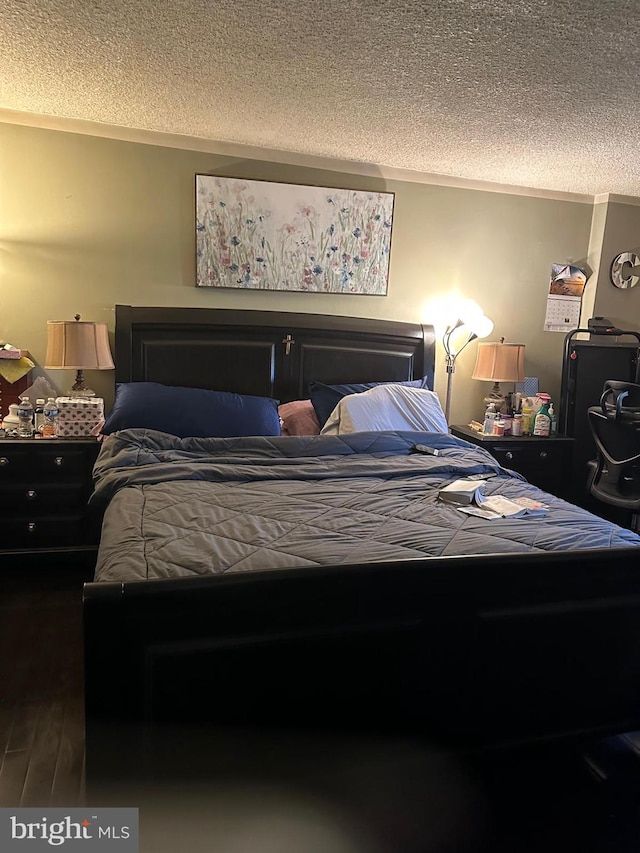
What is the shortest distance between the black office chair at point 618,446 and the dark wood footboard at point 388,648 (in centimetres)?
149

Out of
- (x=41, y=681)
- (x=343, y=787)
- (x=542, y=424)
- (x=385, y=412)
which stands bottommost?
(x=41, y=681)

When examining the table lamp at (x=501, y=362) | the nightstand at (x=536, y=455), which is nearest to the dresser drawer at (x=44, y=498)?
the nightstand at (x=536, y=455)

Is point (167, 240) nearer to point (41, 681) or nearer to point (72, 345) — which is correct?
point (72, 345)

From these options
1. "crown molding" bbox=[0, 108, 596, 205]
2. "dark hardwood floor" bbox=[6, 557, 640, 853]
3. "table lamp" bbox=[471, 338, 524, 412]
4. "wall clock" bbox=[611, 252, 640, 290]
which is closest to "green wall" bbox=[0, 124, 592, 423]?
"crown molding" bbox=[0, 108, 596, 205]

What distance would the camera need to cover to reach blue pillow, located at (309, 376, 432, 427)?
3.27 m

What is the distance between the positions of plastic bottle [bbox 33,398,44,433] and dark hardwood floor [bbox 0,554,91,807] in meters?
0.64

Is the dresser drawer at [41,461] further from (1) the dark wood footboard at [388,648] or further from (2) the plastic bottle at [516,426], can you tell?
(2) the plastic bottle at [516,426]

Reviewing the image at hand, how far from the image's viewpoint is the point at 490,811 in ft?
5.14

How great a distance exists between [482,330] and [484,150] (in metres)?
1.04

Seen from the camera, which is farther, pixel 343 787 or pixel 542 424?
pixel 542 424

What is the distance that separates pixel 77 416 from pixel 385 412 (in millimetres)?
1548

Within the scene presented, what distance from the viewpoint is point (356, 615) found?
1419 millimetres

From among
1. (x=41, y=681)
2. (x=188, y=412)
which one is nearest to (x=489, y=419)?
(x=188, y=412)

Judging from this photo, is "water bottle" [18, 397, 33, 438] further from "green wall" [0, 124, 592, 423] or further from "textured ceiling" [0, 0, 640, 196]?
"textured ceiling" [0, 0, 640, 196]
